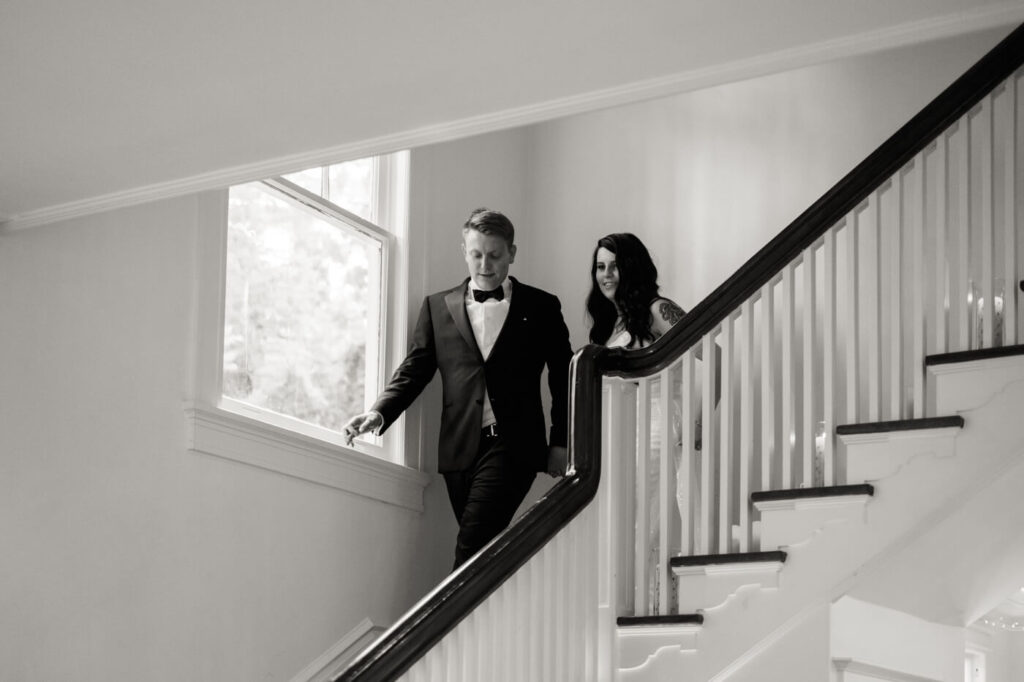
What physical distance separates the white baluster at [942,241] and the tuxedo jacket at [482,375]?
1798 mm

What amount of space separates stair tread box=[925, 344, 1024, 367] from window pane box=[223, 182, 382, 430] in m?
2.26

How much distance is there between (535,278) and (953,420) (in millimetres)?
2843

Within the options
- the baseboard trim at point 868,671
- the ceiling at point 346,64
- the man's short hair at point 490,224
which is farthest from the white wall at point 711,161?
the ceiling at point 346,64

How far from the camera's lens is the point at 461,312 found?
5.07 meters

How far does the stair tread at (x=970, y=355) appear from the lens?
3.39 meters

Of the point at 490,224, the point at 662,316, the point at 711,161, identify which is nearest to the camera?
the point at 662,316

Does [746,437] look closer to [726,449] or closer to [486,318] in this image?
[726,449]

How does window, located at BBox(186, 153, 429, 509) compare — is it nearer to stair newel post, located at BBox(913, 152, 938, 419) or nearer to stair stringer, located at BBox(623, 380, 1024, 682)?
stair stringer, located at BBox(623, 380, 1024, 682)

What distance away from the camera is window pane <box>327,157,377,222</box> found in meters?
5.10

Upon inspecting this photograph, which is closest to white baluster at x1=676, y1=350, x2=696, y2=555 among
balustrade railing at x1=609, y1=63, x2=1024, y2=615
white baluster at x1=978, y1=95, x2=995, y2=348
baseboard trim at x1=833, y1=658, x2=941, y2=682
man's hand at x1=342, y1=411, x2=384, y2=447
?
balustrade railing at x1=609, y1=63, x2=1024, y2=615

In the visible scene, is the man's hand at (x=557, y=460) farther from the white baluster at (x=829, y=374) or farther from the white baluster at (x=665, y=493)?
the white baluster at (x=829, y=374)

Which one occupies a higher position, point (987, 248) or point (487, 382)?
point (987, 248)

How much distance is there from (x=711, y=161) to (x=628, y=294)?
2.99ft

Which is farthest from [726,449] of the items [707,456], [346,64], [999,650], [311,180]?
[999,650]
